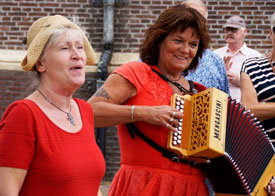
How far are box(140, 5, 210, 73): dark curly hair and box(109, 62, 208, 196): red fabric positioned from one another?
0.56ft

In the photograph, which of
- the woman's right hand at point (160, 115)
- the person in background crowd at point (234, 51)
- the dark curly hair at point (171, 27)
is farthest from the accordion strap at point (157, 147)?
→ the person in background crowd at point (234, 51)

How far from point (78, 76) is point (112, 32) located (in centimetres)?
594

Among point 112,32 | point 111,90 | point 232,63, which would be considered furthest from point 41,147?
point 112,32

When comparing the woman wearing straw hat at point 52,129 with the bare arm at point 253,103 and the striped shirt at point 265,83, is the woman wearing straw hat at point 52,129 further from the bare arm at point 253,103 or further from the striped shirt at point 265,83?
the striped shirt at point 265,83

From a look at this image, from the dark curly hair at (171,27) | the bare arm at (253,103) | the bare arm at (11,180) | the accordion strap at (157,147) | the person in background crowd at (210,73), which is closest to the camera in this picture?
the bare arm at (11,180)

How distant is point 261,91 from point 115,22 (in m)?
4.96

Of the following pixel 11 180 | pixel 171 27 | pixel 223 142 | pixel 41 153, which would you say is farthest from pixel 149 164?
pixel 11 180

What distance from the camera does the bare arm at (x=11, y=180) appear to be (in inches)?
82.4

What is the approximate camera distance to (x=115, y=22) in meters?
8.33

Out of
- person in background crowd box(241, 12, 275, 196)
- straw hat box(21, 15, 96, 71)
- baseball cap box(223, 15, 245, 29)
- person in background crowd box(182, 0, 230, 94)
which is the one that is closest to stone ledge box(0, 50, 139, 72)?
baseball cap box(223, 15, 245, 29)

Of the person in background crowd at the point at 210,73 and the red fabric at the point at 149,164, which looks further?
the person in background crowd at the point at 210,73

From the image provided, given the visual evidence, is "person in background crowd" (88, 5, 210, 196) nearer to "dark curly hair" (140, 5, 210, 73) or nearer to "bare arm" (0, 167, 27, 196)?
"dark curly hair" (140, 5, 210, 73)

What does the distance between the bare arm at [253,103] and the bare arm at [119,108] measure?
886 mm

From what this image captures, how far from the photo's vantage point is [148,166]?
3.04 m
